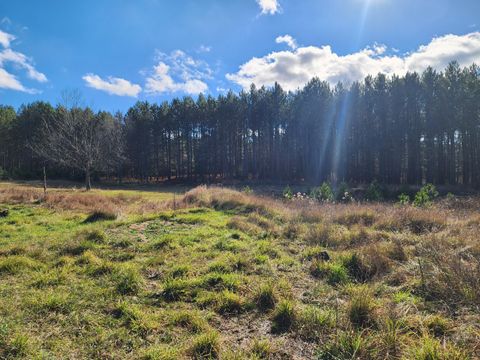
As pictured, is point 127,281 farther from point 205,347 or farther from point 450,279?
point 450,279

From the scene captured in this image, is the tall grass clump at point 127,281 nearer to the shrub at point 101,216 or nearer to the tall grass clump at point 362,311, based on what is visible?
the tall grass clump at point 362,311

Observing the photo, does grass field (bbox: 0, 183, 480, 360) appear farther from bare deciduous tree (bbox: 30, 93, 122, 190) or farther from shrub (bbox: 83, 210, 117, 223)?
bare deciduous tree (bbox: 30, 93, 122, 190)

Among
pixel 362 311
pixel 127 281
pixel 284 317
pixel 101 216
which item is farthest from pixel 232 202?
pixel 362 311

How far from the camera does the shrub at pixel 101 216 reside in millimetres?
11270

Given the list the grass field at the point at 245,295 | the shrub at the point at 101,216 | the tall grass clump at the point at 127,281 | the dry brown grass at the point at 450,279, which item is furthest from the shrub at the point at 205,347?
the shrub at the point at 101,216

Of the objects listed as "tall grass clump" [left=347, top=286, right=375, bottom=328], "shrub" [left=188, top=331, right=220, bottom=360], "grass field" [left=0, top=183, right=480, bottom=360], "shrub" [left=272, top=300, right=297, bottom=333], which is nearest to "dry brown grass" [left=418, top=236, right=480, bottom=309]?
"grass field" [left=0, top=183, right=480, bottom=360]

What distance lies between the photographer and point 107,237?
8.01m

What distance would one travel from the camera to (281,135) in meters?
52.6

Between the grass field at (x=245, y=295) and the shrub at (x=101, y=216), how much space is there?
7.90 ft

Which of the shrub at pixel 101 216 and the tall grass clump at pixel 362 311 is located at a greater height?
the shrub at pixel 101 216

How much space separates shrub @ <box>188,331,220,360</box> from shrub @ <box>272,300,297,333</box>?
0.80 meters

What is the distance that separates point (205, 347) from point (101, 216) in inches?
375

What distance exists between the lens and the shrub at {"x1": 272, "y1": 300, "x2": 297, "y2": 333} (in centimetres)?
374

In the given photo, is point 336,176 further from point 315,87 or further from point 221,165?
point 221,165
